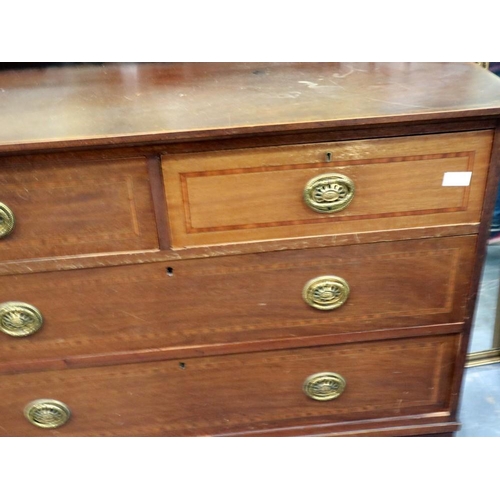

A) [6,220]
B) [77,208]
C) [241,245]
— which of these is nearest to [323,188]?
[241,245]

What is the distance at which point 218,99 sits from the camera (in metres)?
0.93

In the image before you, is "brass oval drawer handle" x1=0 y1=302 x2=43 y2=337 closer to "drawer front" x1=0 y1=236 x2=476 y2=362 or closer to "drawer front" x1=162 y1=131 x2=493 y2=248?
"drawer front" x1=0 y1=236 x2=476 y2=362

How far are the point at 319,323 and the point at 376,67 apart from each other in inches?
20.1

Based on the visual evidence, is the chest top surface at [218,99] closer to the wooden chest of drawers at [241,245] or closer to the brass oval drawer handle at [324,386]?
the wooden chest of drawers at [241,245]

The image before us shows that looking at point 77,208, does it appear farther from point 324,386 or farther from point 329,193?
point 324,386

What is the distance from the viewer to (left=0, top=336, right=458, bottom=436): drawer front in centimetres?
110

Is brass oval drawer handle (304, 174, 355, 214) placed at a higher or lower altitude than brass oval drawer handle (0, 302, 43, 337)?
higher

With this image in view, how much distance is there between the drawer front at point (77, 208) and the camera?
866 mm

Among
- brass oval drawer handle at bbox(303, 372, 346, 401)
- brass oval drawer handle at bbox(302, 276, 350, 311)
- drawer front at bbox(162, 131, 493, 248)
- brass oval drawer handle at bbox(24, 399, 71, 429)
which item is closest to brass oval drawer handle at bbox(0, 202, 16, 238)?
drawer front at bbox(162, 131, 493, 248)

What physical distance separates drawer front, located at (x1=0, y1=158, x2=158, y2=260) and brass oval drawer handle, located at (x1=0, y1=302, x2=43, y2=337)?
106 millimetres

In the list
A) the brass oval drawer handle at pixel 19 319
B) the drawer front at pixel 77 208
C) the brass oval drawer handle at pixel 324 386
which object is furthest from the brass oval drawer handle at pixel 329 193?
the brass oval drawer handle at pixel 19 319

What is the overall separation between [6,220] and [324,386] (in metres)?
0.71

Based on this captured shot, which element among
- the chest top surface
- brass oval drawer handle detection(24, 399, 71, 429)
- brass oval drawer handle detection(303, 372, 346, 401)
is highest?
the chest top surface
